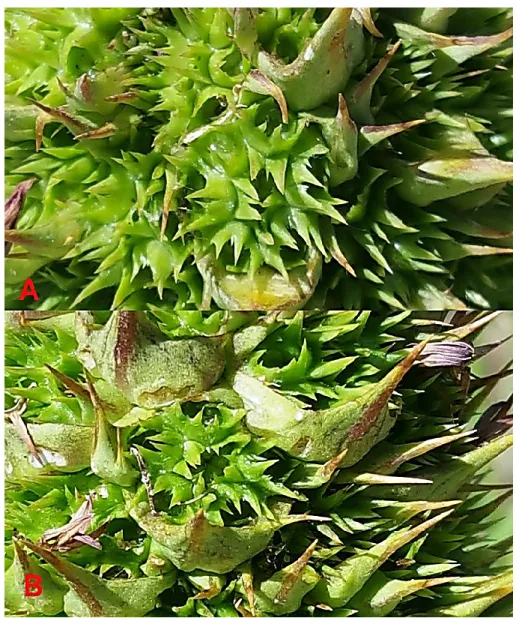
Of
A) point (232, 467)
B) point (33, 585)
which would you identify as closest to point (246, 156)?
point (232, 467)

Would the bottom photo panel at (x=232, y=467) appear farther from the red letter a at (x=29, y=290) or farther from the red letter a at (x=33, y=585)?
the red letter a at (x=29, y=290)

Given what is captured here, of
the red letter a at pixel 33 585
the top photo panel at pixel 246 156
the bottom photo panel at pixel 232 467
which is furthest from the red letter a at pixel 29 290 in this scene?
the red letter a at pixel 33 585

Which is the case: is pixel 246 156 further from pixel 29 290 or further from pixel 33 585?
pixel 33 585

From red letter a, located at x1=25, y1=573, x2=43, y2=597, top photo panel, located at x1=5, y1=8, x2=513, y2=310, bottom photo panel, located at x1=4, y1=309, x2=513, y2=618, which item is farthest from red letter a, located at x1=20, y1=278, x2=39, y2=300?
red letter a, located at x1=25, y1=573, x2=43, y2=597

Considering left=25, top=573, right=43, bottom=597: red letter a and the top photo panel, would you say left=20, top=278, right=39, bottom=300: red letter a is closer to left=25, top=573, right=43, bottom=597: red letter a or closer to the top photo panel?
the top photo panel

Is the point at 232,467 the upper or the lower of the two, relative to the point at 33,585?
upper
